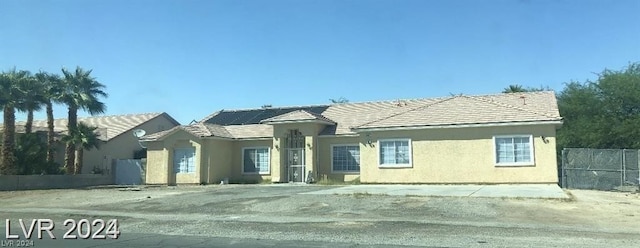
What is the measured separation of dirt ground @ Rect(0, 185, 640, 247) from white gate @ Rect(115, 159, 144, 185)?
12.4 meters

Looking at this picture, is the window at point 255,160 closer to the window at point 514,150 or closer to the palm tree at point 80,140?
the palm tree at point 80,140

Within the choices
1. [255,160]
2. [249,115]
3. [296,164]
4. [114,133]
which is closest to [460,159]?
[296,164]

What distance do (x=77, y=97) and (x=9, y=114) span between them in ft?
14.4

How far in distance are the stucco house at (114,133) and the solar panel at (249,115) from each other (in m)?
8.06

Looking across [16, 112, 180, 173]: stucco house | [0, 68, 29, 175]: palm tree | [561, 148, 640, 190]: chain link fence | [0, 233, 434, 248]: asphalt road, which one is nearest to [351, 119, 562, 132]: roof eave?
[561, 148, 640, 190]: chain link fence

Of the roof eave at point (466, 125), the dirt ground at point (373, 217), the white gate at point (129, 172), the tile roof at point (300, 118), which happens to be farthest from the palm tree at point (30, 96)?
the roof eave at point (466, 125)

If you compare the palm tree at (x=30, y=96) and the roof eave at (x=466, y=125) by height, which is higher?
the palm tree at (x=30, y=96)

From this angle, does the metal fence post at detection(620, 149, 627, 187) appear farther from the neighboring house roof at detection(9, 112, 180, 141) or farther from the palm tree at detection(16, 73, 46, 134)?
the neighboring house roof at detection(9, 112, 180, 141)

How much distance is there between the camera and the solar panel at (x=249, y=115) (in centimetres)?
3430

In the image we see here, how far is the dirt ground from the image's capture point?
1155 centimetres

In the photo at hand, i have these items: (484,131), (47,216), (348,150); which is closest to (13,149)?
(47,216)

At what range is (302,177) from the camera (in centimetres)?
2975

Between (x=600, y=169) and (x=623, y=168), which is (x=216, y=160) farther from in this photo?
(x=623, y=168)

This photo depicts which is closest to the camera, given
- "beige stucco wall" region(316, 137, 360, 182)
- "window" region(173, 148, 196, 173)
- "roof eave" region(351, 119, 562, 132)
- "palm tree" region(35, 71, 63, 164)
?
"roof eave" region(351, 119, 562, 132)
